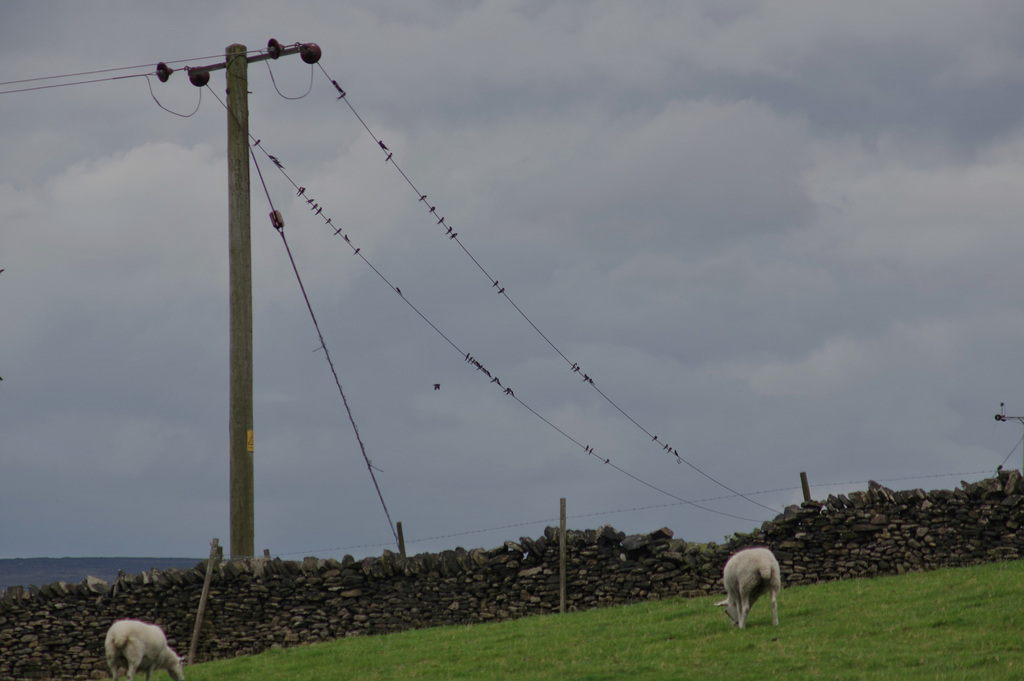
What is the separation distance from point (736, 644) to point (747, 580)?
4.44ft

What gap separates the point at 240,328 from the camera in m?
18.7

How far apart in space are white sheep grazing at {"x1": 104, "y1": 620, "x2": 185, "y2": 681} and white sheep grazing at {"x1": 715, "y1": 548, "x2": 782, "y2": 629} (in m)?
7.65

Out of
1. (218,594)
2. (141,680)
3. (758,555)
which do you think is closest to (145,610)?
(218,594)

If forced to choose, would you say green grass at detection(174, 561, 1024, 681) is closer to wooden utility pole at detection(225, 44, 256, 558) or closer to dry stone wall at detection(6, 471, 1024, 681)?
dry stone wall at detection(6, 471, 1024, 681)

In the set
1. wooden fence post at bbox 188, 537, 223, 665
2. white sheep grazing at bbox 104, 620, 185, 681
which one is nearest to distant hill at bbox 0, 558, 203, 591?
wooden fence post at bbox 188, 537, 223, 665

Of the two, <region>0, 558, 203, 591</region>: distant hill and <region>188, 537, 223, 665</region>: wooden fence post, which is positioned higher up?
<region>0, 558, 203, 591</region>: distant hill

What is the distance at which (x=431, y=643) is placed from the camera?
17.4 metres

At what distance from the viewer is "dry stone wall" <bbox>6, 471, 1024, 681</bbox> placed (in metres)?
20.3

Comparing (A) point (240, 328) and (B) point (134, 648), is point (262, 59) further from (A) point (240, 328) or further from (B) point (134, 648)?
(B) point (134, 648)

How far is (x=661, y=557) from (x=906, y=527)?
4666 millimetres

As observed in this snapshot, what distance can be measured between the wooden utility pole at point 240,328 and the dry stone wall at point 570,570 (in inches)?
127

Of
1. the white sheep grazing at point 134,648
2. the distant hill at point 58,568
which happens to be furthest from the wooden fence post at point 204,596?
the distant hill at point 58,568

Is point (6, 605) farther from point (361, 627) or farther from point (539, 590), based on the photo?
point (539, 590)

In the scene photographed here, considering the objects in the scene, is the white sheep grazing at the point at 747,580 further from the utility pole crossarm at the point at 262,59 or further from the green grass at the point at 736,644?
the utility pole crossarm at the point at 262,59
